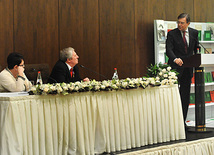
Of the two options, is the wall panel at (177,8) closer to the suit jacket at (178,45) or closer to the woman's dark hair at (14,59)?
the suit jacket at (178,45)

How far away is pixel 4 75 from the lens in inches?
157

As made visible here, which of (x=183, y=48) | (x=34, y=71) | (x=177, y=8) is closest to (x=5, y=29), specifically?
(x=34, y=71)

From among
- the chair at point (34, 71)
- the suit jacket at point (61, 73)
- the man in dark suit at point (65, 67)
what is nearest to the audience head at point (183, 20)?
the man in dark suit at point (65, 67)

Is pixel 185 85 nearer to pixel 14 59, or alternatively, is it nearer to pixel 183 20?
pixel 183 20

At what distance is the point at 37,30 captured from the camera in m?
5.54

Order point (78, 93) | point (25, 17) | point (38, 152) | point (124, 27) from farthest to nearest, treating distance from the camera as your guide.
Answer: point (124, 27)
point (25, 17)
point (78, 93)
point (38, 152)

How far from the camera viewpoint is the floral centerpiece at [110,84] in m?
3.30

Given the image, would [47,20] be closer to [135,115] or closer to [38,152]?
[135,115]

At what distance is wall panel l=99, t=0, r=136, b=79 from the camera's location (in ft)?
20.6

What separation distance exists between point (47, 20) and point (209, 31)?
3.20 metres

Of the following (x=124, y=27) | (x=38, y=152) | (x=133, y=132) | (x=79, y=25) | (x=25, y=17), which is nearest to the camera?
(x=38, y=152)

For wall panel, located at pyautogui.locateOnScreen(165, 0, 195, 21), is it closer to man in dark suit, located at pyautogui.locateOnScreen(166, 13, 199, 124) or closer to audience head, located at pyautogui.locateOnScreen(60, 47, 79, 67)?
man in dark suit, located at pyautogui.locateOnScreen(166, 13, 199, 124)

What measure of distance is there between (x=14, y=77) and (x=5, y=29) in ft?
4.65

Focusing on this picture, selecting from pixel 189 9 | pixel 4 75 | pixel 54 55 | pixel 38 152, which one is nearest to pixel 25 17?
pixel 54 55
